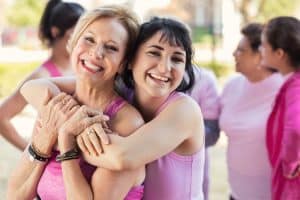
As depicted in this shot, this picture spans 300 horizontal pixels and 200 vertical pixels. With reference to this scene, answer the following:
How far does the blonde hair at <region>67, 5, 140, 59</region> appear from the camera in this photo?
4.73ft

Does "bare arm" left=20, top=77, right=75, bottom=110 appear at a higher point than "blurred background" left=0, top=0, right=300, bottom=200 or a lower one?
higher

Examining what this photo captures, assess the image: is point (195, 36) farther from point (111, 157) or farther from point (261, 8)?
point (111, 157)

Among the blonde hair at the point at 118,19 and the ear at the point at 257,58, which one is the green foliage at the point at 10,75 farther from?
the blonde hair at the point at 118,19

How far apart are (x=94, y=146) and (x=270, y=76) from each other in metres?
1.59

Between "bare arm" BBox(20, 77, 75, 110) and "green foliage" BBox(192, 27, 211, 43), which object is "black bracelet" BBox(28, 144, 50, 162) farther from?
"green foliage" BBox(192, 27, 211, 43)

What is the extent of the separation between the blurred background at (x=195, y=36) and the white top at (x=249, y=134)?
1759 mm

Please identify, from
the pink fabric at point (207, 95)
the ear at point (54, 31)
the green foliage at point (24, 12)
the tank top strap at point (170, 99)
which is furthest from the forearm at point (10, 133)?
the green foliage at point (24, 12)

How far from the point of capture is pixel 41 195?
4.92 ft

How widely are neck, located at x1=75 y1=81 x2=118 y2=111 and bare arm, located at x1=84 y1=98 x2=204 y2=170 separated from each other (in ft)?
0.50

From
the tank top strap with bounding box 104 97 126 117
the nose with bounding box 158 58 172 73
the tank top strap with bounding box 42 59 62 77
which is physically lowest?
the tank top strap with bounding box 42 59 62 77

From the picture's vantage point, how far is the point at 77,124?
55.5 inches

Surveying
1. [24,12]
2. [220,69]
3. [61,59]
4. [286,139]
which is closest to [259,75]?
[286,139]

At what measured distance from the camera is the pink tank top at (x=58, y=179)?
1422 mm

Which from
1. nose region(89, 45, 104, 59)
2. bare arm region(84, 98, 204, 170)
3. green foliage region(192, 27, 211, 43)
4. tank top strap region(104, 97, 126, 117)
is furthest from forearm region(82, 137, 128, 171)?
green foliage region(192, 27, 211, 43)
